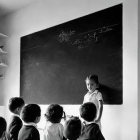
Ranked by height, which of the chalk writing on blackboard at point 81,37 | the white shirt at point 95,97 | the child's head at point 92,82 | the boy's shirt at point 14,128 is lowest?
the boy's shirt at point 14,128

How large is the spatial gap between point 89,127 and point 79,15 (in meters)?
2.01

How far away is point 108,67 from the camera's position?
3375 millimetres

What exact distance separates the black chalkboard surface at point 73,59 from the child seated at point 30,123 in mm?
1272

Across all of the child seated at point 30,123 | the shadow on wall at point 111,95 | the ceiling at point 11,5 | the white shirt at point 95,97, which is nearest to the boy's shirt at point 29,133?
the child seated at point 30,123

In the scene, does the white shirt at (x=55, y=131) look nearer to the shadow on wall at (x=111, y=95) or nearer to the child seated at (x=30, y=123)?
the child seated at (x=30, y=123)

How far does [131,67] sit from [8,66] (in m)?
2.67

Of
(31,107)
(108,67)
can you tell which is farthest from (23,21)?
(31,107)

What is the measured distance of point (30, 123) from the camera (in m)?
2.19

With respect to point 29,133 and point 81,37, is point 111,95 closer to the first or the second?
point 81,37

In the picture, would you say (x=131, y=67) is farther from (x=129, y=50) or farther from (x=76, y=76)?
→ (x=76, y=76)

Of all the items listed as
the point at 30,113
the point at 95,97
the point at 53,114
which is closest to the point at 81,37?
the point at 95,97

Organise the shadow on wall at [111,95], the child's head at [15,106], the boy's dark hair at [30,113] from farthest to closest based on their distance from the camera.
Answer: the shadow on wall at [111,95] → the child's head at [15,106] → the boy's dark hair at [30,113]

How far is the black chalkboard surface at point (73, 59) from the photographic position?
10.9ft

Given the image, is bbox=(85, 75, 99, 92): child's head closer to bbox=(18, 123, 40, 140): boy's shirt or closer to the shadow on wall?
the shadow on wall
